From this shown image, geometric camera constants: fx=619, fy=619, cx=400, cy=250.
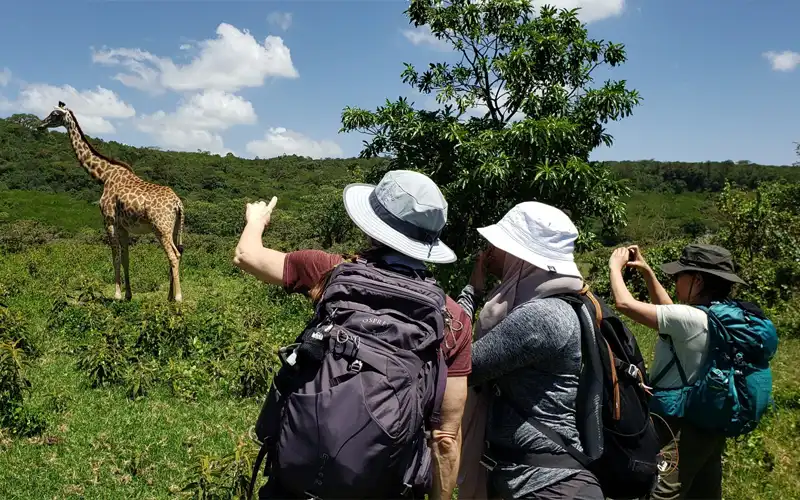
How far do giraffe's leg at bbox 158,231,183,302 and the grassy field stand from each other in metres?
0.49

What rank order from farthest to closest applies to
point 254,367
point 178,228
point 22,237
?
point 22,237, point 178,228, point 254,367

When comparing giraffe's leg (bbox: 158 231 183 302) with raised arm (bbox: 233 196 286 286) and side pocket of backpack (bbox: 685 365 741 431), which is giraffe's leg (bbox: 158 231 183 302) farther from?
side pocket of backpack (bbox: 685 365 741 431)

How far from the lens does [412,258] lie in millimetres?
1901

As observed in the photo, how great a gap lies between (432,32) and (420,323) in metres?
5.03

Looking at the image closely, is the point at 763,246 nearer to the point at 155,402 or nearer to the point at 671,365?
the point at 671,365

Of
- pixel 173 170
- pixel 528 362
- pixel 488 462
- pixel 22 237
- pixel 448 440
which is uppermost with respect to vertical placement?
pixel 173 170

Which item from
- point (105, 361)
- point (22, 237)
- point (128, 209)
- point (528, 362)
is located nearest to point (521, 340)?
point (528, 362)

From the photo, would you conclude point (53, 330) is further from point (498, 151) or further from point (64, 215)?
point (64, 215)

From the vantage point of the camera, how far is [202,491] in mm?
3348

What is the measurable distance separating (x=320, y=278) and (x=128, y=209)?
30.2 feet

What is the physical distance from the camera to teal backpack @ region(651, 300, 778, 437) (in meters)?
2.76

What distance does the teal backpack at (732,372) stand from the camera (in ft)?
9.05

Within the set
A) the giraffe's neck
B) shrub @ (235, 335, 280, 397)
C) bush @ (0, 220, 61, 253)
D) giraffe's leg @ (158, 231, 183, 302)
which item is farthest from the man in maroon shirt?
bush @ (0, 220, 61, 253)

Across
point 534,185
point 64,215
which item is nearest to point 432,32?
point 534,185
